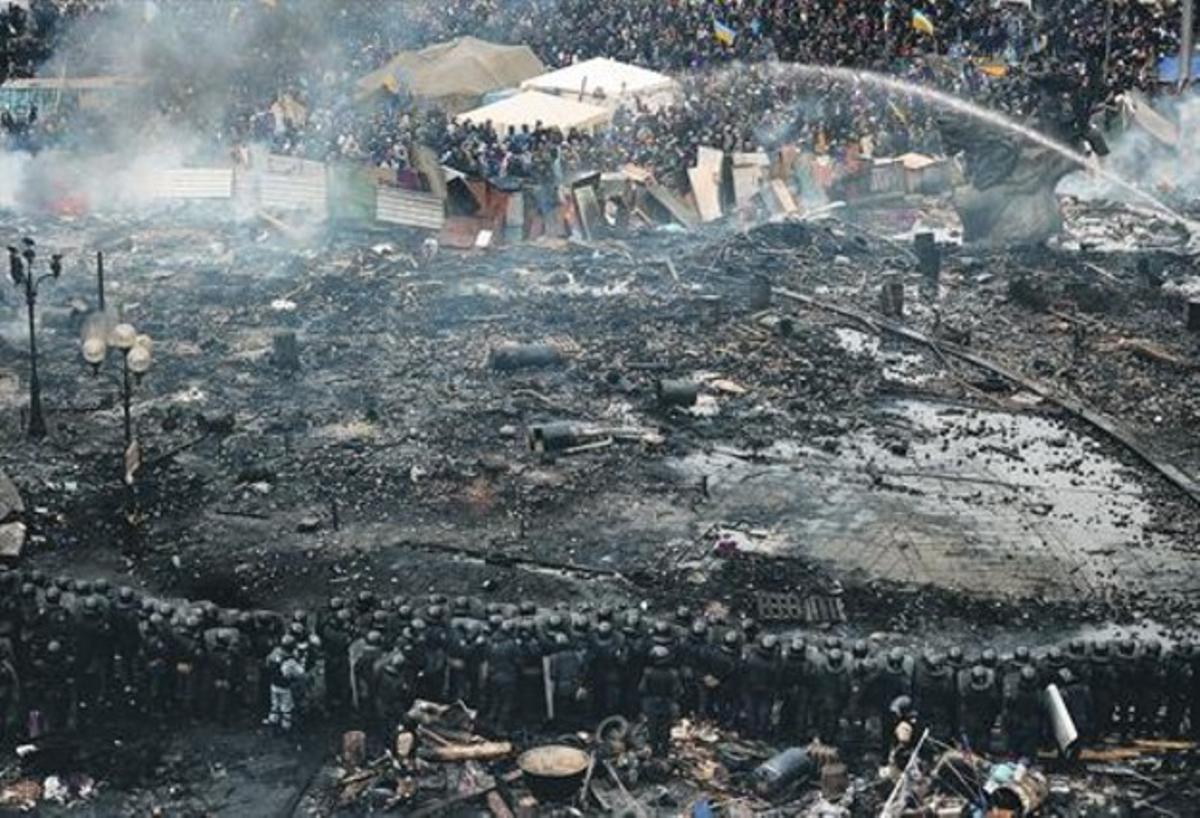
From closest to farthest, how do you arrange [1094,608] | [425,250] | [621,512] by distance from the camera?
[1094,608] → [621,512] → [425,250]

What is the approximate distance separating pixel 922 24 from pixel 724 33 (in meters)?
5.13

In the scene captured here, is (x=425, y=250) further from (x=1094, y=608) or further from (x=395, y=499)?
(x=1094, y=608)

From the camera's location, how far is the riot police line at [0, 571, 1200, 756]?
12406mm

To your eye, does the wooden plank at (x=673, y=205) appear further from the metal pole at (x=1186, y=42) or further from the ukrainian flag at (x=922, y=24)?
the metal pole at (x=1186, y=42)

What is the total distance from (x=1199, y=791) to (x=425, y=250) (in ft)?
68.9

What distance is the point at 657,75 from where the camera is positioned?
37.8 m

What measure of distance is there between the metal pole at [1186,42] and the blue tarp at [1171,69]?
161mm

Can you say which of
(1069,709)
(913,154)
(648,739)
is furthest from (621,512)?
(913,154)

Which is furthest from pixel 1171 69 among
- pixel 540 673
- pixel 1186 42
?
pixel 540 673

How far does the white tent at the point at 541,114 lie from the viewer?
35.1m

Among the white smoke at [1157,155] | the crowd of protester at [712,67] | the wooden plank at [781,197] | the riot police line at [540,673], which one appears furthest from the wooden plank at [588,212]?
the riot police line at [540,673]

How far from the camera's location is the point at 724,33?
3866 centimetres

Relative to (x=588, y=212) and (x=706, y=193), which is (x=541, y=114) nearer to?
(x=706, y=193)

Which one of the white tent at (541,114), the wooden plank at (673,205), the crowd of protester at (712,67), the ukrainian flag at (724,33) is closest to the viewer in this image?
the wooden plank at (673,205)
